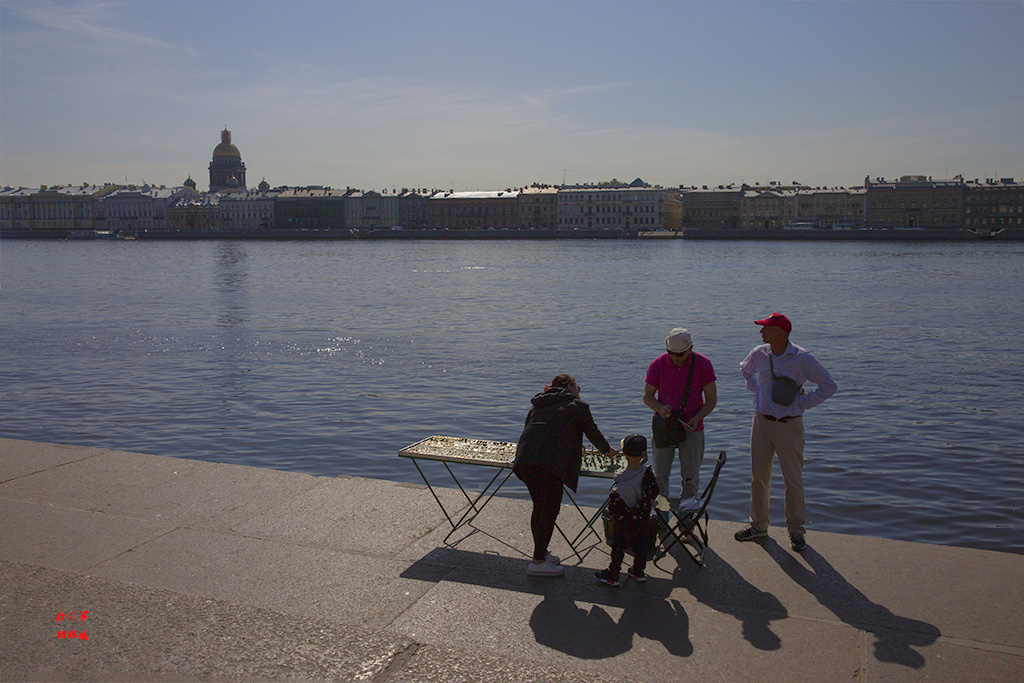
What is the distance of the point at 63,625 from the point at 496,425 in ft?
23.5

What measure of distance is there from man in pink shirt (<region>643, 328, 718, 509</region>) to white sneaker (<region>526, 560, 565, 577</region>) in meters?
0.88

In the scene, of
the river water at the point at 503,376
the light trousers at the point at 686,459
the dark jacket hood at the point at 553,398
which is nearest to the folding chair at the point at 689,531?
the light trousers at the point at 686,459

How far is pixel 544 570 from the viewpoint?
3992 millimetres

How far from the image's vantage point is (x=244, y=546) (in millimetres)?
4293

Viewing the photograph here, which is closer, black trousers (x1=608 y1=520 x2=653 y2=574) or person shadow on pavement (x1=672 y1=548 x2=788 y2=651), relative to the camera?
person shadow on pavement (x1=672 y1=548 x2=788 y2=651)

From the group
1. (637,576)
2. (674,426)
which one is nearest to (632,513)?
(637,576)

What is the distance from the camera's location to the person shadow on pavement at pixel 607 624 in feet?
10.9

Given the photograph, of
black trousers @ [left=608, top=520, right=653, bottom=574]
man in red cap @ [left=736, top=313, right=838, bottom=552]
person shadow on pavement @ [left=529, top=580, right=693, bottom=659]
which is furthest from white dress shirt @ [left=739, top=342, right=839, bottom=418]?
person shadow on pavement @ [left=529, top=580, right=693, bottom=659]

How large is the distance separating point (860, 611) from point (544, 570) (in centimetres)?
128

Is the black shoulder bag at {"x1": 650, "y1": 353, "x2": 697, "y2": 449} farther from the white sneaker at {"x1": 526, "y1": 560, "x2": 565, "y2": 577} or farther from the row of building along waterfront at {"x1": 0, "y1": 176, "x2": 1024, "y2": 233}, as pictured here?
the row of building along waterfront at {"x1": 0, "y1": 176, "x2": 1024, "y2": 233}

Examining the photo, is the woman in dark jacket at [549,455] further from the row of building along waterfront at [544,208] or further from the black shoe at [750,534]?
the row of building along waterfront at [544,208]

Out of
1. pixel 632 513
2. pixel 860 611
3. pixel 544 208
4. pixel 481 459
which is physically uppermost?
pixel 544 208

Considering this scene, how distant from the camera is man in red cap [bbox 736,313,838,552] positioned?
14.7ft

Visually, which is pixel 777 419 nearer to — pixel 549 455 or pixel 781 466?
pixel 781 466
